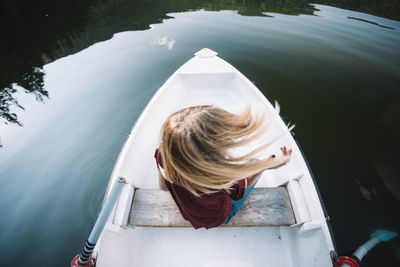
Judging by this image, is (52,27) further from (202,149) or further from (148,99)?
(202,149)

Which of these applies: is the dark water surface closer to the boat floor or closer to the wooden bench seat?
the boat floor

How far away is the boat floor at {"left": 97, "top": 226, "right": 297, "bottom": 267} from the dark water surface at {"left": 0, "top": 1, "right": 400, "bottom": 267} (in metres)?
1.35

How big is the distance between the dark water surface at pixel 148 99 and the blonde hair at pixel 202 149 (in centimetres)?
267

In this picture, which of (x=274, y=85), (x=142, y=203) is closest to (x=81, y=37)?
(x=274, y=85)

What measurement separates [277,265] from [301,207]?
0.67 m

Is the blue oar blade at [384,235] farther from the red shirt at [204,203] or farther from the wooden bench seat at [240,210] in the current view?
the red shirt at [204,203]

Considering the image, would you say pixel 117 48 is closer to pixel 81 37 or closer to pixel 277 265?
pixel 81 37

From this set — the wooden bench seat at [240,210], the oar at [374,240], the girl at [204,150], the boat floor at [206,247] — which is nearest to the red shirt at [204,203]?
the girl at [204,150]

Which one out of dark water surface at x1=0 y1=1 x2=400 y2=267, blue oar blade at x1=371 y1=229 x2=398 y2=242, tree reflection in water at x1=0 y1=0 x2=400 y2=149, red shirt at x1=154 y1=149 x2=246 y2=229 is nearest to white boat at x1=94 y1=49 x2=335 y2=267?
red shirt at x1=154 y1=149 x2=246 y2=229

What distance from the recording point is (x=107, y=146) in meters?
3.75

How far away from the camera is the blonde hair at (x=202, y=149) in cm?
82

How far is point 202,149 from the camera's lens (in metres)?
0.84

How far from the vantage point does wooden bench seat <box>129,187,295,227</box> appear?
1589 millimetres

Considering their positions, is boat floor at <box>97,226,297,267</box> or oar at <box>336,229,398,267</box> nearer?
boat floor at <box>97,226,297,267</box>
